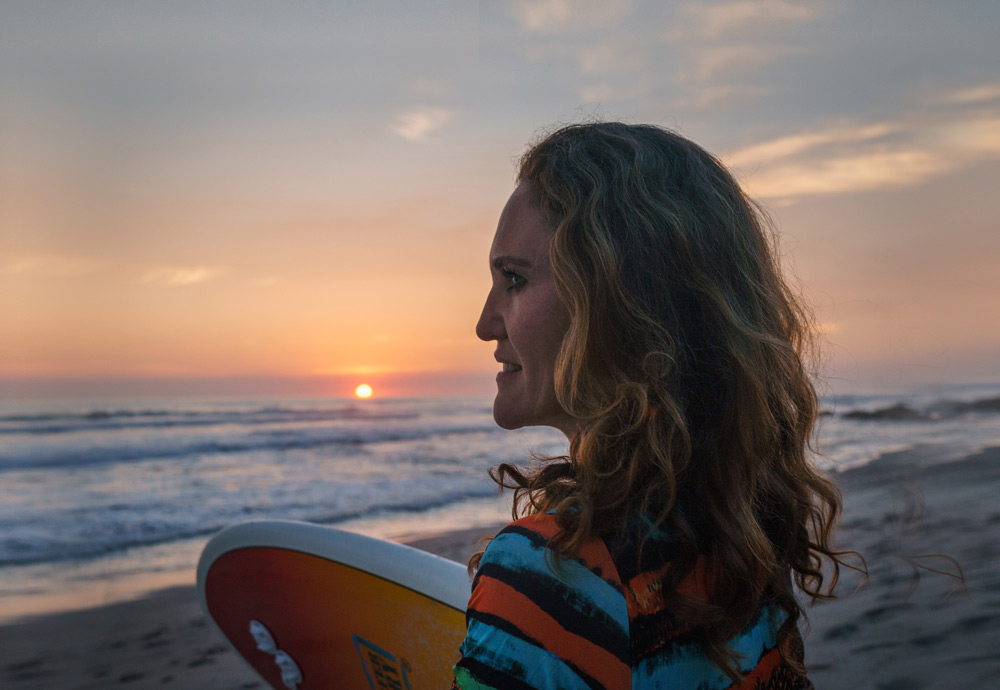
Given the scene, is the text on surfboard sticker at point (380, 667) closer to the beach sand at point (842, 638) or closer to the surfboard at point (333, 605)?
the surfboard at point (333, 605)

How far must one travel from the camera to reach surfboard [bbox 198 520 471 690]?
2.30 metres

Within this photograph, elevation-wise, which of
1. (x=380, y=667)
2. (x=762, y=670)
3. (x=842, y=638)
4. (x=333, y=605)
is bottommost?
(x=842, y=638)

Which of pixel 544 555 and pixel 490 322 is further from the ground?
pixel 490 322

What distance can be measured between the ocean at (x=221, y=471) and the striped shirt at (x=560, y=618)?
43.0 inches

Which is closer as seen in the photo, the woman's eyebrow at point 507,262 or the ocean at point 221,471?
the woman's eyebrow at point 507,262

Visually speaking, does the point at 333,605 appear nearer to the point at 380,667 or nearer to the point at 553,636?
the point at 380,667

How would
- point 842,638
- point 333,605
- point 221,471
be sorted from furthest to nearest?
point 221,471 < point 842,638 < point 333,605

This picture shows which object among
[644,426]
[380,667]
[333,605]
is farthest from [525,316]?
[333,605]

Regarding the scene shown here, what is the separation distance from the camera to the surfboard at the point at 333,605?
2.30 meters

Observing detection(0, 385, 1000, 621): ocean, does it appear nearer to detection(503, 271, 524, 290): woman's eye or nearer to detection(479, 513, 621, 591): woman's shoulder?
detection(503, 271, 524, 290): woman's eye

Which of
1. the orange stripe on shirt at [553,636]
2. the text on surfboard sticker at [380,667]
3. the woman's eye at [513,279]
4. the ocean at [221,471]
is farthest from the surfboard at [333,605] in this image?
the orange stripe on shirt at [553,636]

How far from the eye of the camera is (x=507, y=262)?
3.41 feet

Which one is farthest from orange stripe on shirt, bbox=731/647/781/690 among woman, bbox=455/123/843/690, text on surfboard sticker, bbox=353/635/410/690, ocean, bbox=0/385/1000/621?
text on surfboard sticker, bbox=353/635/410/690

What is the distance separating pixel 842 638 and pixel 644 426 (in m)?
3.48
